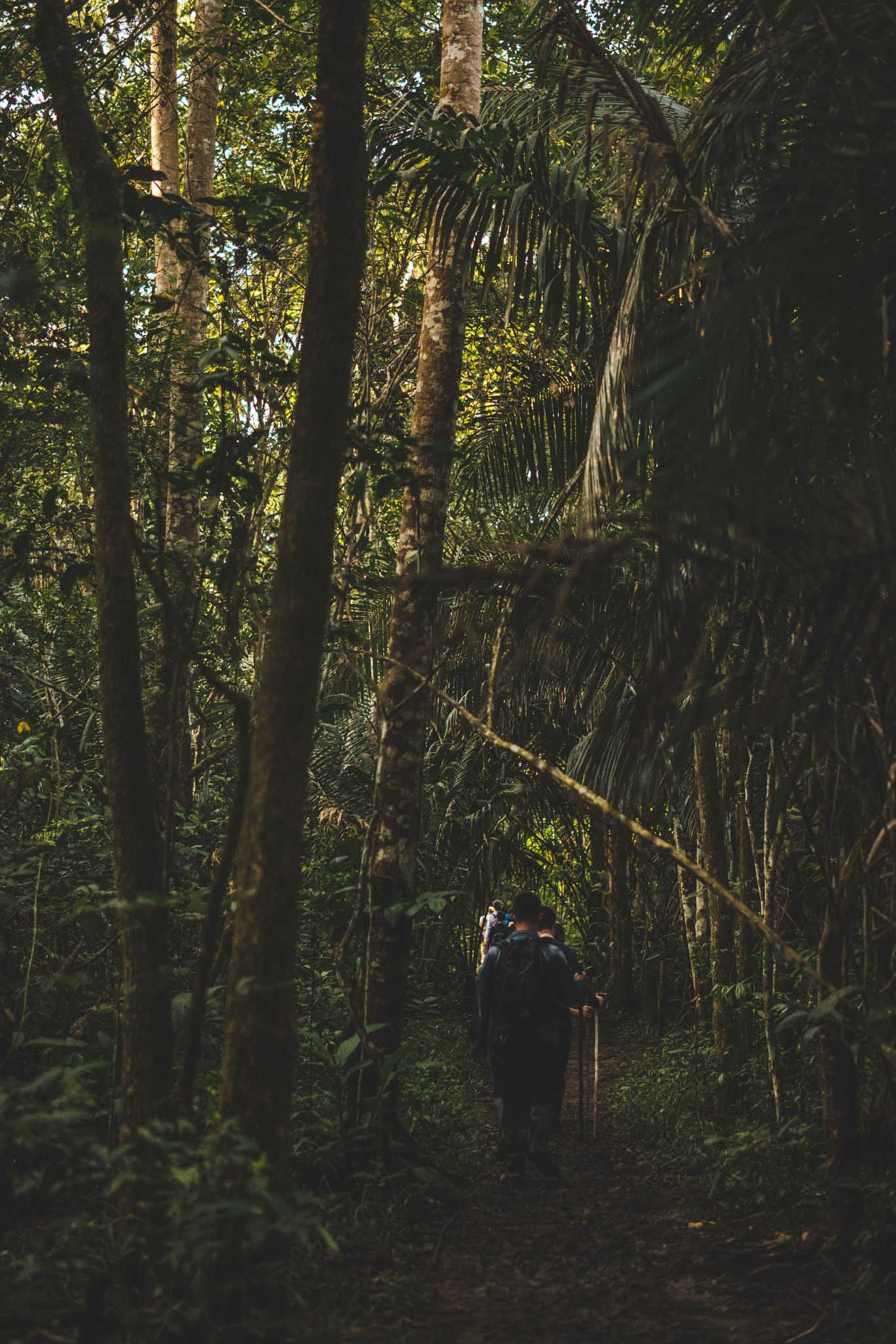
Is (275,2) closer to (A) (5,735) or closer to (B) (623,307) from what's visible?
(B) (623,307)

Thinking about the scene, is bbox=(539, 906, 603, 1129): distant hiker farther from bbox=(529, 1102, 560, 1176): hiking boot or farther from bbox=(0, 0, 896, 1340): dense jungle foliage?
bbox=(0, 0, 896, 1340): dense jungle foliage

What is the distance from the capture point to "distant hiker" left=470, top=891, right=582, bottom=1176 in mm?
5969

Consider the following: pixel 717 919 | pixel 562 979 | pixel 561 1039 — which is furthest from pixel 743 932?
pixel 561 1039

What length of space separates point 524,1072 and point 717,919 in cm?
159

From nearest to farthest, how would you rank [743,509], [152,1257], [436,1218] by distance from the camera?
[743,509], [152,1257], [436,1218]

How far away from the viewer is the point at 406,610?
5.16m

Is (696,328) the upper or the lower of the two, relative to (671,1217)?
upper

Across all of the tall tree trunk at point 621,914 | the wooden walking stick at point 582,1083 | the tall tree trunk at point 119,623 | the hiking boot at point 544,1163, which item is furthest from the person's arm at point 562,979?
the tall tree trunk at point 621,914

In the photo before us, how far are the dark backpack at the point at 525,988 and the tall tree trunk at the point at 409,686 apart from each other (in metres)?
1.24

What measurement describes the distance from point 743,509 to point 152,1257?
248 cm

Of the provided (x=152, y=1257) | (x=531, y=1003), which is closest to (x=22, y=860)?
(x=152, y=1257)

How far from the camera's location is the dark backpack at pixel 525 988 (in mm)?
6086

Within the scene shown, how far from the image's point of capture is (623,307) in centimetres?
385

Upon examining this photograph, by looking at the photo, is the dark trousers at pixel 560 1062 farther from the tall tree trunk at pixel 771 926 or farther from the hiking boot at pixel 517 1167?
the tall tree trunk at pixel 771 926
